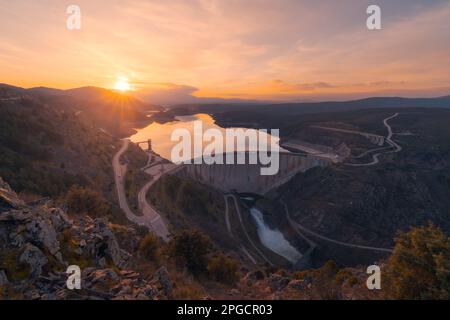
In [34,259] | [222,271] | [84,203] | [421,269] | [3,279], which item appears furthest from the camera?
[84,203]

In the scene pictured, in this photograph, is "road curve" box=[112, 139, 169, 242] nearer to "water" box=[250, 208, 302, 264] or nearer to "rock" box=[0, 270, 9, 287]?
"water" box=[250, 208, 302, 264]

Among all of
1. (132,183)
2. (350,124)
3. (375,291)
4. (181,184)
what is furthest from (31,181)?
(350,124)

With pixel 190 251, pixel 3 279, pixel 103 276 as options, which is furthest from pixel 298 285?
pixel 3 279

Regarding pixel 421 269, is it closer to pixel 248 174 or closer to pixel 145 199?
pixel 145 199

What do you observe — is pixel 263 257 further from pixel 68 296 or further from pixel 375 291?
pixel 68 296

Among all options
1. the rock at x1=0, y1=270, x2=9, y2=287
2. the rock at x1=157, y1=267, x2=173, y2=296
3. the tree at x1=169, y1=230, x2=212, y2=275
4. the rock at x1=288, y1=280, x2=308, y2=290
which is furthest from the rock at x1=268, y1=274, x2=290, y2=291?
the rock at x1=0, y1=270, x2=9, y2=287
